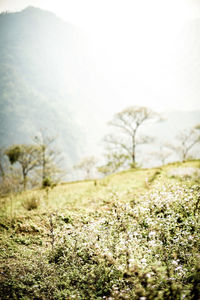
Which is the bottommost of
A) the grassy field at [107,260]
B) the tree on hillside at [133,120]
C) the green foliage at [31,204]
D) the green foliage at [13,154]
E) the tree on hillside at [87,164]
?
the tree on hillside at [87,164]

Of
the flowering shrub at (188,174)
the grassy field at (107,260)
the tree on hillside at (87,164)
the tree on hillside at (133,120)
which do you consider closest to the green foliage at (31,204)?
the grassy field at (107,260)

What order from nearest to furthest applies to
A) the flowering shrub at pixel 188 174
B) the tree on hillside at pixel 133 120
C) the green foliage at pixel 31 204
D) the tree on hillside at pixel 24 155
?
the green foliage at pixel 31 204 → the flowering shrub at pixel 188 174 → the tree on hillside at pixel 133 120 → the tree on hillside at pixel 24 155

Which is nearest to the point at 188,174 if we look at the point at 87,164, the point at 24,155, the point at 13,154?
the point at 13,154

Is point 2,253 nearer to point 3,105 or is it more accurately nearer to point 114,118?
point 114,118

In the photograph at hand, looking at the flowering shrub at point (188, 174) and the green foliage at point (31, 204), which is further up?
the flowering shrub at point (188, 174)

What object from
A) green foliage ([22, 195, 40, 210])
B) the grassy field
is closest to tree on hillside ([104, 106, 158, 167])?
green foliage ([22, 195, 40, 210])

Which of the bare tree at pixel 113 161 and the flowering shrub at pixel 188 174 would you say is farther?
the bare tree at pixel 113 161

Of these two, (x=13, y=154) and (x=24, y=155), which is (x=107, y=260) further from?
(x=24, y=155)

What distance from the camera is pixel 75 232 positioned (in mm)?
3848

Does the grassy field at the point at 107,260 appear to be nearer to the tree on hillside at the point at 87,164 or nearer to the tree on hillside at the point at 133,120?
the tree on hillside at the point at 133,120

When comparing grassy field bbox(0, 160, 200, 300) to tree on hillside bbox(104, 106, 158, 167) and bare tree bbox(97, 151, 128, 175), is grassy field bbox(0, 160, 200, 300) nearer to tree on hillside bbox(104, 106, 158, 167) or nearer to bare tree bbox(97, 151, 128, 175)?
tree on hillside bbox(104, 106, 158, 167)

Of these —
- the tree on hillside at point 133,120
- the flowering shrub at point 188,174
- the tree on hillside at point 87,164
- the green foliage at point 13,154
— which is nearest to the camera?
the flowering shrub at point 188,174

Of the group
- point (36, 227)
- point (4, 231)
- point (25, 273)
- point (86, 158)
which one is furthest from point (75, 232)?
point (86, 158)

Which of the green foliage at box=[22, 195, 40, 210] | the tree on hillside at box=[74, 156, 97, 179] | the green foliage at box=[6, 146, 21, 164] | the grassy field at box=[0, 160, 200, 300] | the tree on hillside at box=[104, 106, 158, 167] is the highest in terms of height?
the tree on hillside at box=[104, 106, 158, 167]
